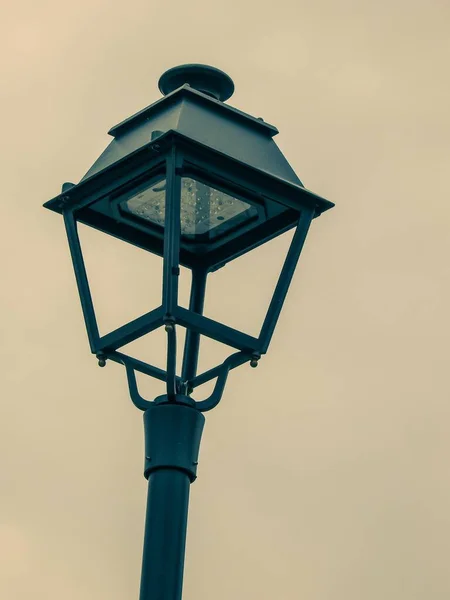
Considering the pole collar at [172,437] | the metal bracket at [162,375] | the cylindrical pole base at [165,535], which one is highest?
the metal bracket at [162,375]

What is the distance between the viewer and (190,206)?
7801 millimetres

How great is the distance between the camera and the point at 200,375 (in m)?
7.84

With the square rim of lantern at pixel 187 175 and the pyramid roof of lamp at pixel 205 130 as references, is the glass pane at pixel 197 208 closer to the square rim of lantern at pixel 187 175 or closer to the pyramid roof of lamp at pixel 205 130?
the square rim of lantern at pixel 187 175

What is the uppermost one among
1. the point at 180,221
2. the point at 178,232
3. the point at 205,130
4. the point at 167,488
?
the point at 205,130

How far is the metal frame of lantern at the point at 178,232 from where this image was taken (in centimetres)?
743

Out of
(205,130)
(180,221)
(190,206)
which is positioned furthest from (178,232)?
(205,130)

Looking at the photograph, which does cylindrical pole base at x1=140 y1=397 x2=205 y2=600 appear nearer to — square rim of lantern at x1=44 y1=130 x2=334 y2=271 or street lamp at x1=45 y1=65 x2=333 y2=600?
street lamp at x1=45 y1=65 x2=333 y2=600

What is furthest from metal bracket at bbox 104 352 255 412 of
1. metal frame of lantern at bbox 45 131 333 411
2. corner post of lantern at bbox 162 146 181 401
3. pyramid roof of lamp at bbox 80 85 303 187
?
pyramid roof of lamp at bbox 80 85 303 187

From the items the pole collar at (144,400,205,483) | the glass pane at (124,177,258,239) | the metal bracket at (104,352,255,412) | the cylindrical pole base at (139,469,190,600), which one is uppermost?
the glass pane at (124,177,258,239)

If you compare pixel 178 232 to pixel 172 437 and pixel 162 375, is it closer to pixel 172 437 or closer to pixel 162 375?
pixel 162 375

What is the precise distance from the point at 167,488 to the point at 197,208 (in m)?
1.33

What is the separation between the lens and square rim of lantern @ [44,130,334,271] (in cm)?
749

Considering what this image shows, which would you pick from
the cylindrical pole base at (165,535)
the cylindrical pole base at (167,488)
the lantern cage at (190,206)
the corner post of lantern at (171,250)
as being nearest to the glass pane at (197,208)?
the lantern cage at (190,206)

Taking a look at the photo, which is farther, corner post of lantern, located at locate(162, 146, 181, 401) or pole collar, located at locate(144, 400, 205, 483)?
pole collar, located at locate(144, 400, 205, 483)
